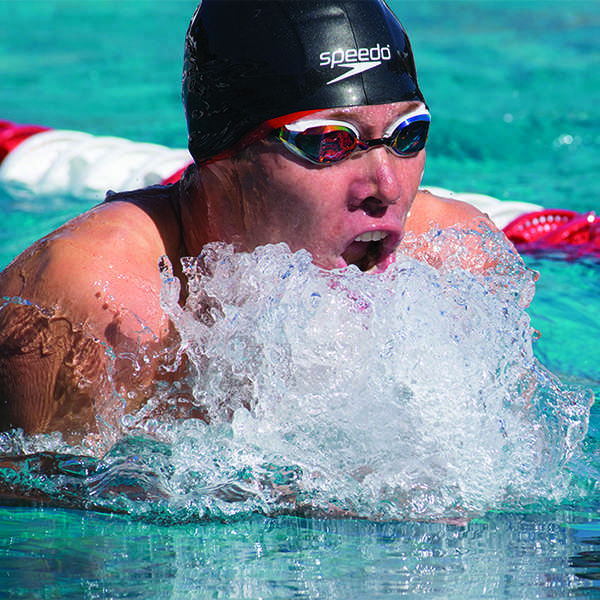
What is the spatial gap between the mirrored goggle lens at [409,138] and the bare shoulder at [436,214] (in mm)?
426

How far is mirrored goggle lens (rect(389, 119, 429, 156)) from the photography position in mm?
2004

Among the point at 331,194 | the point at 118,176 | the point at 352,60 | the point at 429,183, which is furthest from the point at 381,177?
the point at 429,183

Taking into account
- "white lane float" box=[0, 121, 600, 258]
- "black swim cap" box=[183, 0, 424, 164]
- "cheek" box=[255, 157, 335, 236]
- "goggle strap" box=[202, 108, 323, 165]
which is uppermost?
"white lane float" box=[0, 121, 600, 258]

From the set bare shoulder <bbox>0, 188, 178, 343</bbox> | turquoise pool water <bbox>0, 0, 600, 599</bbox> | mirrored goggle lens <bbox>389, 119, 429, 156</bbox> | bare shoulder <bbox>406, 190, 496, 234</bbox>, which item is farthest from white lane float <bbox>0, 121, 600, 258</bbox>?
bare shoulder <bbox>0, 188, 178, 343</bbox>

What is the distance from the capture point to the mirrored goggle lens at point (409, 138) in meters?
2.00

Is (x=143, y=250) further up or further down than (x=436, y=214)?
further down

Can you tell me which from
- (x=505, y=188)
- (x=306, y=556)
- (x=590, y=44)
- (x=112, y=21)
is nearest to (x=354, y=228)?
(x=306, y=556)

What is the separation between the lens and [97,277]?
6.20 ft

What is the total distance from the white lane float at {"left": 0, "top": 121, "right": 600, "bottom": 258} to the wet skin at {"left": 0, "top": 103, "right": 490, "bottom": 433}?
2.02m

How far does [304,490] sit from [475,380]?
17.3 inches

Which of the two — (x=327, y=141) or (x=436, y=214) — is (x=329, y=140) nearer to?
(x=327, y=141)

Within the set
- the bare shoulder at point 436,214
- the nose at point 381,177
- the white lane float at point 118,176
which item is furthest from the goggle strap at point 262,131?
the white lane float at point 118,176

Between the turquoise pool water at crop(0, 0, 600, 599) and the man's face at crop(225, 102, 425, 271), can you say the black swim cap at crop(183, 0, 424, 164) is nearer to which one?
the man's face at crop(225, 102, 425, 271)

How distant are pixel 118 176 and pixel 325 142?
2865 millimetres
